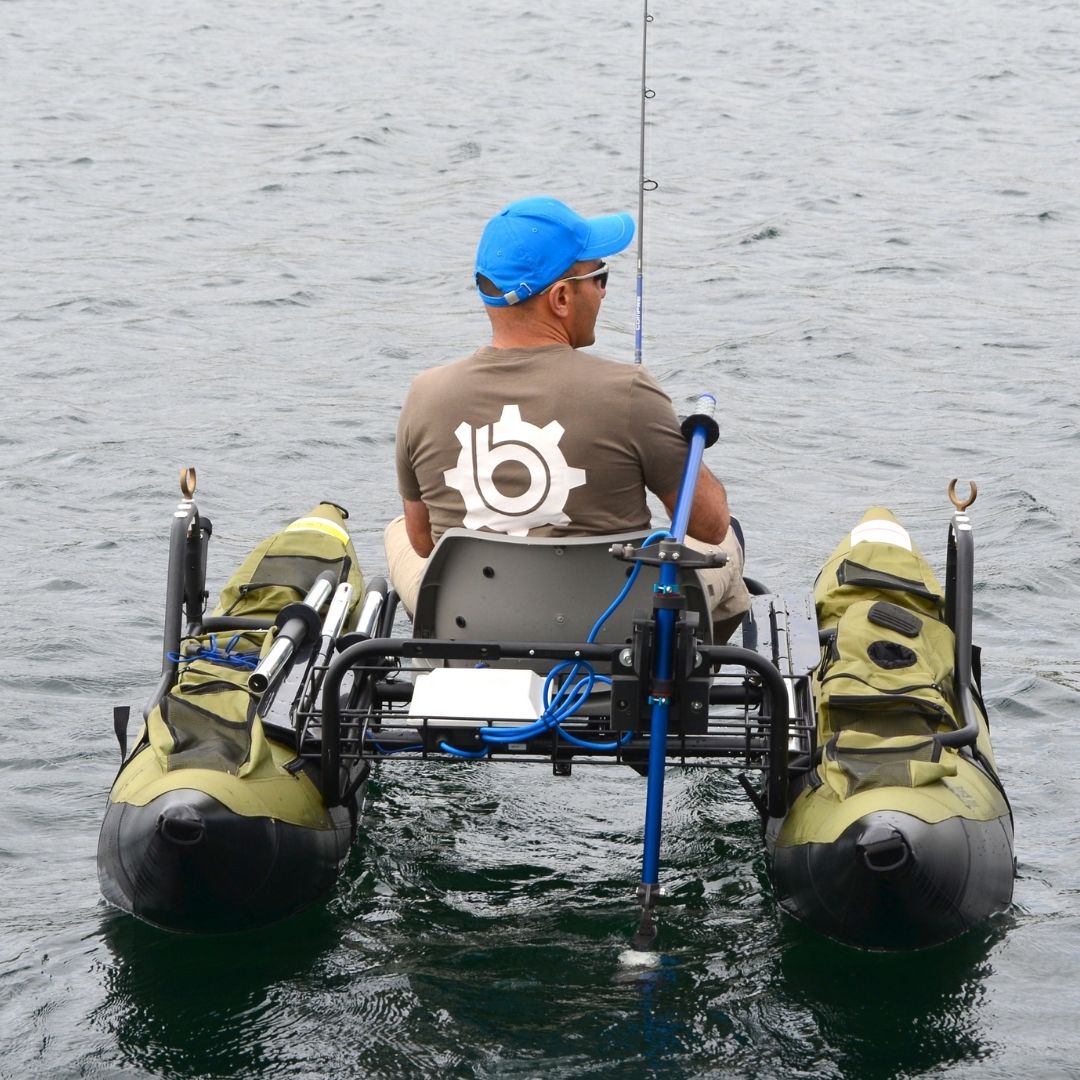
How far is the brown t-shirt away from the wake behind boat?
0.11 meters

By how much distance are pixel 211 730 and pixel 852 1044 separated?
1804 millimetres

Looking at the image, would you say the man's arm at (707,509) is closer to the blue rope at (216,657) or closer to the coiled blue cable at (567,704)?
the coiled blue cable at (567,704)

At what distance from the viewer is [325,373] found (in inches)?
495

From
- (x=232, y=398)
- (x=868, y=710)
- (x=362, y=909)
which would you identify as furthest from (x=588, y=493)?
(x=232, y=398)

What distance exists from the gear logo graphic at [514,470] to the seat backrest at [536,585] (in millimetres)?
108

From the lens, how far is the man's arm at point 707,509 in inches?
191

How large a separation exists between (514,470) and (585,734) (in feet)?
2.29

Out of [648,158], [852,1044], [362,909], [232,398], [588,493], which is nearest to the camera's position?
[852,1044]

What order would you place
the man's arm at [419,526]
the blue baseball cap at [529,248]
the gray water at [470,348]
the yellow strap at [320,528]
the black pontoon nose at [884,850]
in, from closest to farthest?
the black pontoon nose at [884,850] < the gray water at [470,348] < the blue baseball cap at [529,248] < the man's arm at [419,526] < the yellow strap at [320,528]

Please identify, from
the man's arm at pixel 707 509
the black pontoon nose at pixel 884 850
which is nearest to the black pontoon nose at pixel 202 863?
Answer: the man's arm at pixel 707 509

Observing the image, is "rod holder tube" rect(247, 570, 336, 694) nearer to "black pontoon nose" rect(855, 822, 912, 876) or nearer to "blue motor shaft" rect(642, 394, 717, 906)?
"blue motor shaft" rect(642, 394, 717, 906)

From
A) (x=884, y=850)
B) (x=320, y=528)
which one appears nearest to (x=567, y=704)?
(x=884, y=850)

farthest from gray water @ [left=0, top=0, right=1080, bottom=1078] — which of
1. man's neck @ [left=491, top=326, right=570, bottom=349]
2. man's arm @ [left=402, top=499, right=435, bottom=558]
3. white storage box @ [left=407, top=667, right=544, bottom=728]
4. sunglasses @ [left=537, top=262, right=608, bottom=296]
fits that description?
sunglasses @ [left=537, top=262, right=608, bottom=296]

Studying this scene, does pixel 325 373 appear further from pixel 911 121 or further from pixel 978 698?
pixel 911 121
